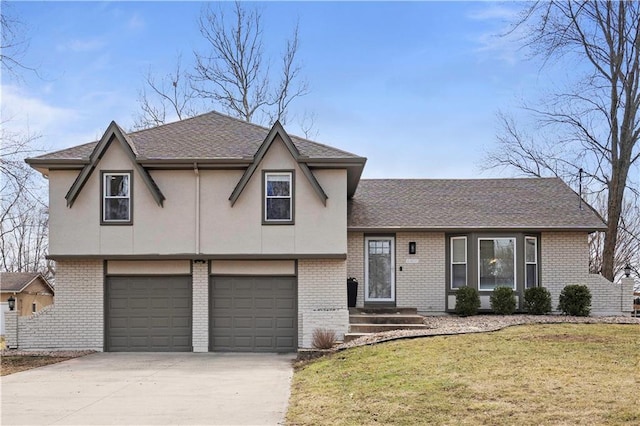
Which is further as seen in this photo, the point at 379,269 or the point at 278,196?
the point at 379,269

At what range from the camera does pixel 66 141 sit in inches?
1200

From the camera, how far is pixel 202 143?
20672 millimetres

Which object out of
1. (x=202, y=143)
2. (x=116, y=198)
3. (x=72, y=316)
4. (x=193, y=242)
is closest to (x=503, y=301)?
(x=193, y=242)

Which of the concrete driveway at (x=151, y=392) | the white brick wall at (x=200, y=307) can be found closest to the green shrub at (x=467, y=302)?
the concrete driveway at (x=151, y=392)

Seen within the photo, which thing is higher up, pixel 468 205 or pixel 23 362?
pixel 468 205

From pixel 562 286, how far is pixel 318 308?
851 cm

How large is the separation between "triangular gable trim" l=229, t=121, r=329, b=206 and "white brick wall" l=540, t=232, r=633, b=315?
8.20m

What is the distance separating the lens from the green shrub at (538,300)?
21328 millimetres

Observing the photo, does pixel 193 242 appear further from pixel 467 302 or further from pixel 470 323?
pixel 467 302

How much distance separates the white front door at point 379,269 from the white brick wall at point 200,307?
544 cm

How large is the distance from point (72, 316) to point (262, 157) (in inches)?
281

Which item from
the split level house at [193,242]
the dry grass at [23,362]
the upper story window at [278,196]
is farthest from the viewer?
the upper story window at [278,196]

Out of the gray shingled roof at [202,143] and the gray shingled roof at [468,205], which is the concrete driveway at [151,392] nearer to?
the gray shingled roof at [202,143]

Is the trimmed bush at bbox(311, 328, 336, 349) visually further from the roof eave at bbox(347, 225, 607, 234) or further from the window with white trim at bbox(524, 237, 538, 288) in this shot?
the window with white trim at bbox(524, 237, 538, 288)
